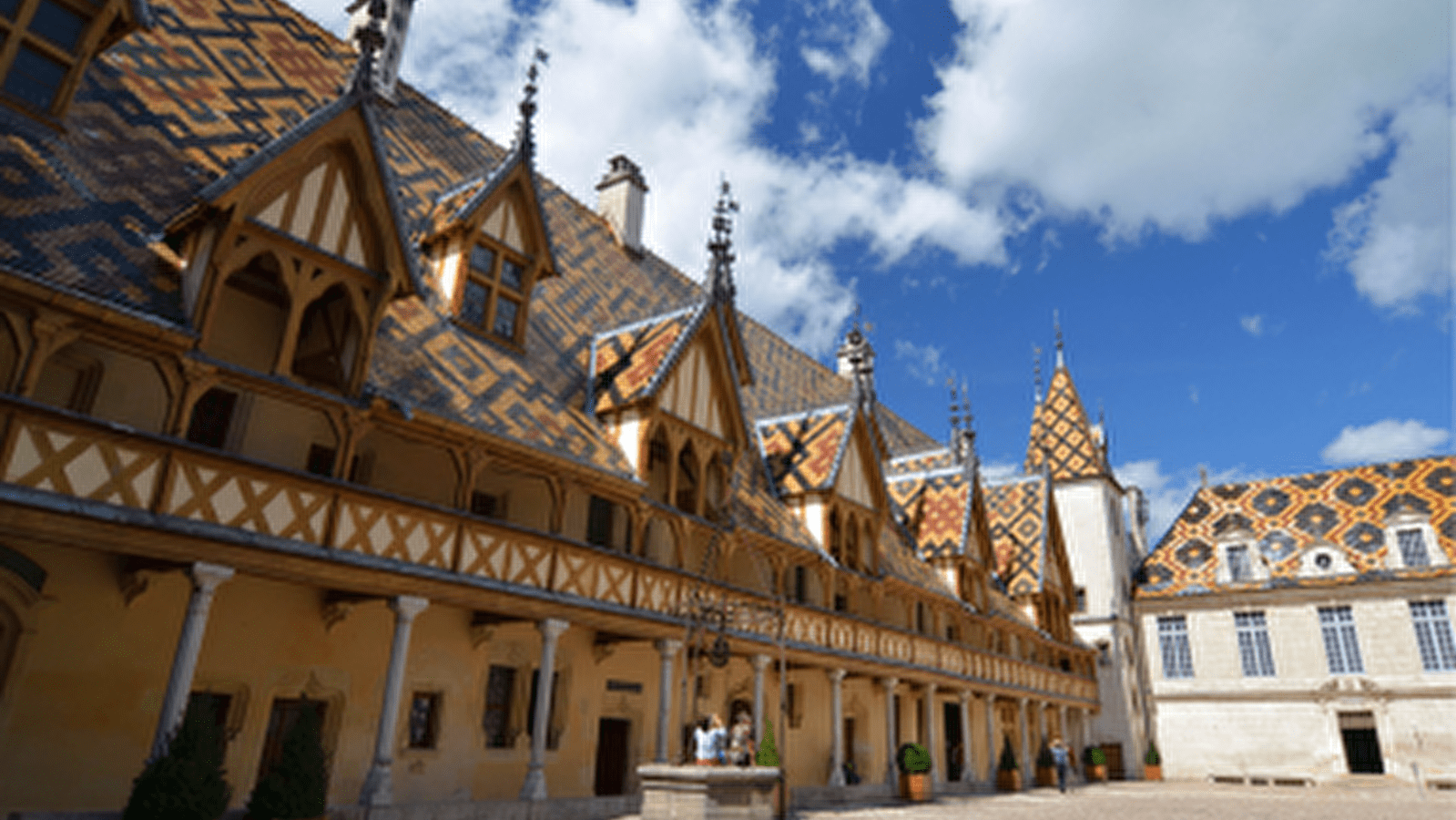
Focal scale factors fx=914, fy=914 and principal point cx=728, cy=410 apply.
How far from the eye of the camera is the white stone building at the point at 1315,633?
35875mm

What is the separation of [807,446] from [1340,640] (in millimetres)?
28241

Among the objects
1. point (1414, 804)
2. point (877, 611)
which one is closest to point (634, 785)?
point (877, 611)

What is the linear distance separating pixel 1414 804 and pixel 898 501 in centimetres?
1624

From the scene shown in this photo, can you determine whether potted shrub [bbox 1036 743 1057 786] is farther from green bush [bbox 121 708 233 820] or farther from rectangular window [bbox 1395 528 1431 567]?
green bush [bbox 121 708 233 820]

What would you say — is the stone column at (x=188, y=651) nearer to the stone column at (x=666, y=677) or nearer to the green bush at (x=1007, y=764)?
the stone column at (x=666, y=677)

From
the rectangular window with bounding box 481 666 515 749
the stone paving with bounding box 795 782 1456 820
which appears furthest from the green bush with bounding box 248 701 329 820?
the stone paving with bounding box 795 782 1456 820

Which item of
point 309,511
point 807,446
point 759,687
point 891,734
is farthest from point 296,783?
point 891,734

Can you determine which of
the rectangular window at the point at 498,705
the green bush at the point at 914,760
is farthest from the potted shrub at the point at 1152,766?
the rectangular window at the point at 498,705

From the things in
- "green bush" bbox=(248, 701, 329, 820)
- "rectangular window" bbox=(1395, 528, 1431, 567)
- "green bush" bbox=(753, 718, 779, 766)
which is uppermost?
"rectangular window" bbox=(1395, 528, 1431, 567)

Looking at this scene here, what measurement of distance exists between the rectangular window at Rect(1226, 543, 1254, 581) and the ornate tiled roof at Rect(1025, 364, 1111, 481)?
6.51m

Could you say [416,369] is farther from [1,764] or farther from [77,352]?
[1,764]

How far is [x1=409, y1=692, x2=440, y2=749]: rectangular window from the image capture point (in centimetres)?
1401

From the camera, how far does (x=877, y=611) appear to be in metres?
23.8

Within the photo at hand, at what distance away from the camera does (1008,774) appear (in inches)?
1107
